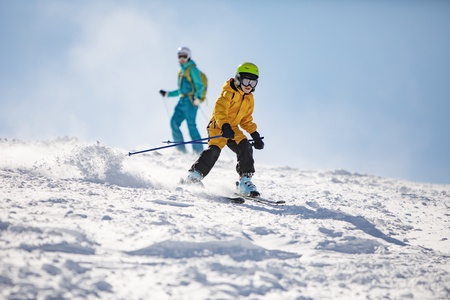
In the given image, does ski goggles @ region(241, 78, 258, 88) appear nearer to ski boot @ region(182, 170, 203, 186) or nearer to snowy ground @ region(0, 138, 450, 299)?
ski boot @ region(182, 170, 203, 186)

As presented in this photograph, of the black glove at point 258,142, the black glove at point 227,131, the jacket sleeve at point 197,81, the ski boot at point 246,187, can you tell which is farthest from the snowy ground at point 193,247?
the jacket sleeve at point 197,81

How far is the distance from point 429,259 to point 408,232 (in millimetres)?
1210

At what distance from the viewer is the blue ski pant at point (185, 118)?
416 inches

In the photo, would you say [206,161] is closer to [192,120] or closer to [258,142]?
[258,142]

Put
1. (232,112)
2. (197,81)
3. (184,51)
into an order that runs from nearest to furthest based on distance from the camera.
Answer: (232,112)
(184,51)
(197,81)

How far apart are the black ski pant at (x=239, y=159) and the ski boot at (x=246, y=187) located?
2.9 inches

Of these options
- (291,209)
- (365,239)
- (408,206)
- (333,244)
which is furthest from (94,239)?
(408,206)

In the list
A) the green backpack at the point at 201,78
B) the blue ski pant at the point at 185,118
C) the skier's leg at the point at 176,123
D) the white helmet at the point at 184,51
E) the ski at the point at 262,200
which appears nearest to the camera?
the ski at the point at 262,200

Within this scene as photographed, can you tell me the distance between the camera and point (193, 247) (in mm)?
2822

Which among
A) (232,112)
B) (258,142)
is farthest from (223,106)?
(258,142)

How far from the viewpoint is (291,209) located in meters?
4.60

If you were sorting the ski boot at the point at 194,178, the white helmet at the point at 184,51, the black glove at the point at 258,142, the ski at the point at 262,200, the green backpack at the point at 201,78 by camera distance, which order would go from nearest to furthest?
the ski at the point at 262,200 < the ski boot at the point at 194,178 < the black glove at the point at 258,142 < the white helmet at the point at 184,51 < the green backpack at the point at 201,78

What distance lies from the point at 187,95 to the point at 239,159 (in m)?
5.62

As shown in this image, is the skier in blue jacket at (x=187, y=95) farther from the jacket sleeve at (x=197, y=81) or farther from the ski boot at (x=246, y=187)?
the ski boot at (x=246, y=187)
